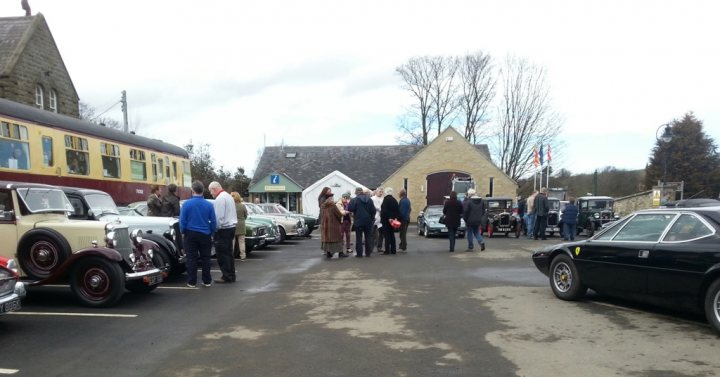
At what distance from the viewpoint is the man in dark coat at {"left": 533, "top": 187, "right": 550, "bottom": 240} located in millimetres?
17594

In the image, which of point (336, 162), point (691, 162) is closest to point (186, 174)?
point (336, 162)

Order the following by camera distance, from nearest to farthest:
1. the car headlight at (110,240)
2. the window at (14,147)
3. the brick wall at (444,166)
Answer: the car headlight at (110,240) → the window at (14,147) → the brick wall at (444,166)

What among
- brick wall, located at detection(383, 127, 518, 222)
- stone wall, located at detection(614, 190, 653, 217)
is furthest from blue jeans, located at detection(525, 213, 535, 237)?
brick wall, located at detection(383, 127, 518, 222)

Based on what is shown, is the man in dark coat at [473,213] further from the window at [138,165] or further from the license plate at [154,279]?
the window at [138,165]

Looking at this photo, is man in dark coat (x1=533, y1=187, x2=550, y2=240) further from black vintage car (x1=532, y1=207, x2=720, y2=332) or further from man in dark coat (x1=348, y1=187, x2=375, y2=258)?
black vintage car (x1=532, y1=207, x2=720, y2=332)

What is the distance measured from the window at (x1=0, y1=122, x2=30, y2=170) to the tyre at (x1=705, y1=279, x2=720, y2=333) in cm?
1316

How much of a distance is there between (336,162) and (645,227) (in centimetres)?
3969

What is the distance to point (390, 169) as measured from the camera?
4453 centimetres

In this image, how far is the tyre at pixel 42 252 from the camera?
277 inches

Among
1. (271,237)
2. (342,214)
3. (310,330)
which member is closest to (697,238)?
(310,330)

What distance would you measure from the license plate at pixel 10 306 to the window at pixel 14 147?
710 cm

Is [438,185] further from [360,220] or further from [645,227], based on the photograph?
[645,227]

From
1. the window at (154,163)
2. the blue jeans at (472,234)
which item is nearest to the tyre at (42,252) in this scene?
the blue jeans at (472,234)

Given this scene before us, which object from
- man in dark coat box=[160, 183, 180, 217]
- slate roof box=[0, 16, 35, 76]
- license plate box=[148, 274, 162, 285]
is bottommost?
license plate box=[148, 274, 162, 285]
